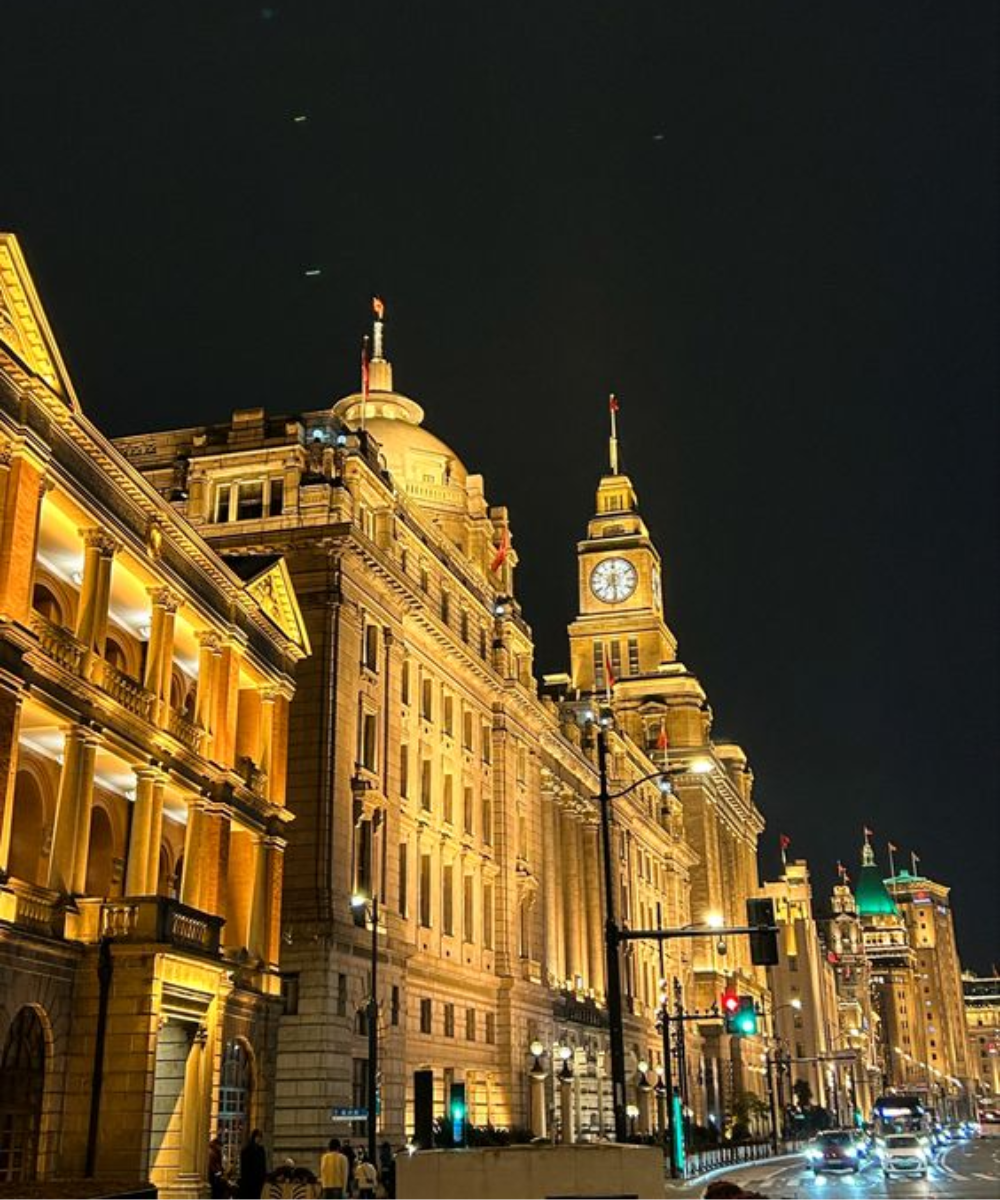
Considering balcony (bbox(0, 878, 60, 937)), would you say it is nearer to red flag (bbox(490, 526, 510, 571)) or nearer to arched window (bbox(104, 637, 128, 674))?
arched window (bbox(104, 637, 128, 674))

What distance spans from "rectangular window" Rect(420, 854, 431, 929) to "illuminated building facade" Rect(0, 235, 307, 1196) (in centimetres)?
1496

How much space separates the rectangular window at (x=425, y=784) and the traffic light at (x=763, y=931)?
28177 millimetres

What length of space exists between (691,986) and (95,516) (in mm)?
90844

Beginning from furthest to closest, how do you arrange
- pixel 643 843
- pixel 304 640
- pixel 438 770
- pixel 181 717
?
pixel 643 843 → pixel 438 770 → pixel 304 640 → pixel 181 717

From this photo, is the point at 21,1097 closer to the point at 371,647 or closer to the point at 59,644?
the point at 59,644

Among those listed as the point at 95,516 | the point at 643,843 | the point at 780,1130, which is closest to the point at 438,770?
the point at 95,516

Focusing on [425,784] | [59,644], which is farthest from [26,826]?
[425,784]

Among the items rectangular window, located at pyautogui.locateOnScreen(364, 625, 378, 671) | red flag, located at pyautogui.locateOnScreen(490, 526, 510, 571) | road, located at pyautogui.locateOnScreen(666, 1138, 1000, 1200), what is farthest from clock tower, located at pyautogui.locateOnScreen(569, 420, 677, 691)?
rectangular window, located at pyautogui.locateOnScreen(364, 625, 378, 671)

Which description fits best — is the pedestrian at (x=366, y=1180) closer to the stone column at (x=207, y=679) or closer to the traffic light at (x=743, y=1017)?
the stone column at (x=207, y=679)

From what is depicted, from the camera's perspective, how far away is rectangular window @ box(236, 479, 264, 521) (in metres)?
55.4

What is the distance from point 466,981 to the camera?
2436 inches

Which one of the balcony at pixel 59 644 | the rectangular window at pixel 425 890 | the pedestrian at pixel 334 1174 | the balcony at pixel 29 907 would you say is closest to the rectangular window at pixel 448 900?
the rectangular window at pixel 425 890

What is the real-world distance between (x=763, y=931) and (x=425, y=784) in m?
30.2

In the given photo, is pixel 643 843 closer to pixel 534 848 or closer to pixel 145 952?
pixel 534 848
